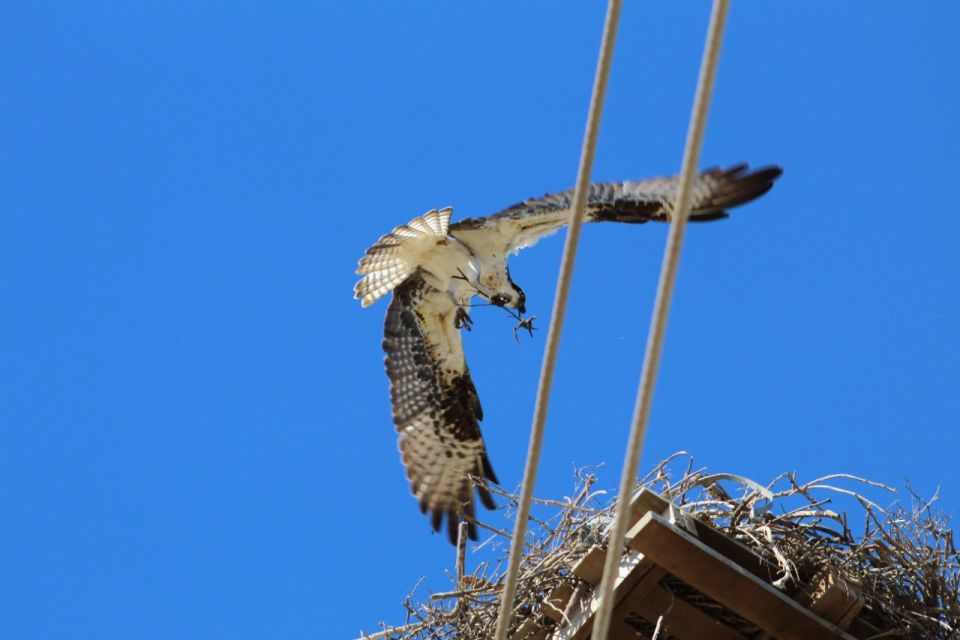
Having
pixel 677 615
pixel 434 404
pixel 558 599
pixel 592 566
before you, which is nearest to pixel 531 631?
pixel 558 599

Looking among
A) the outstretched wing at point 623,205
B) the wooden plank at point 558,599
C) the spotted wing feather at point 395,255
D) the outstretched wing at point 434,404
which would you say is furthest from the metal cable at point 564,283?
the outstretched wing at point 434,404

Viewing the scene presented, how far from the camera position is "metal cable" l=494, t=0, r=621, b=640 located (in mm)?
3191

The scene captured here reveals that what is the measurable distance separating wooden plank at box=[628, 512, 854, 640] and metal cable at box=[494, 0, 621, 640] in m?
1.36

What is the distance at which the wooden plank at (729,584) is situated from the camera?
471cm

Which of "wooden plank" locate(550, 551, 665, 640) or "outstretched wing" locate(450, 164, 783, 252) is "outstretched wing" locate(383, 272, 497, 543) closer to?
"outstretched wing" locate(450, 164, 783, 252)

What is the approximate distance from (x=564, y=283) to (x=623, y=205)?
375 centimetres

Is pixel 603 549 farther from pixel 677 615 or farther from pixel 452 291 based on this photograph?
pixel 452 291

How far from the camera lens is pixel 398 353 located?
8.64 m

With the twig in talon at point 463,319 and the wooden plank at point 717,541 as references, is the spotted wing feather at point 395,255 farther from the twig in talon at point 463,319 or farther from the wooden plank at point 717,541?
the wooden plank at point 717,541

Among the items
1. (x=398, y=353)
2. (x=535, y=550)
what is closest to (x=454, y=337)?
(x=398, y=353)

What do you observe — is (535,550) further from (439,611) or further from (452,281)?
(452,281)

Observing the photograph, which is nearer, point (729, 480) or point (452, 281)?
point (729, 480)

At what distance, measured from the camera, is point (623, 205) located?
275 inches

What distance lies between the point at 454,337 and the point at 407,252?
29.1 inches
